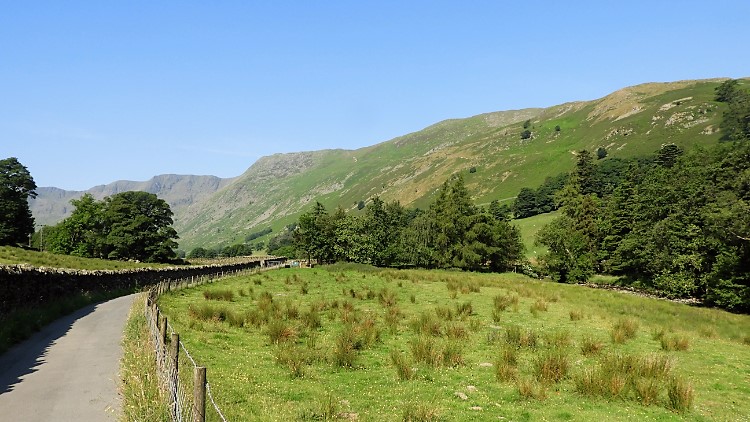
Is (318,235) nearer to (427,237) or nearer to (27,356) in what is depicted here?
(427,237)

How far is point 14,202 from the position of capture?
286ft

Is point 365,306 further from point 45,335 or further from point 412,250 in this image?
point 412,250

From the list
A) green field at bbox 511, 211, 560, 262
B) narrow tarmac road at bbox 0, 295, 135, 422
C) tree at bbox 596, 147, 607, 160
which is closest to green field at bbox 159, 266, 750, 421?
narrow tarmac road at bbox 0, 295, 135, 422

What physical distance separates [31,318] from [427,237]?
7486 centimetres

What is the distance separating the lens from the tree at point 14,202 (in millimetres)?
84375

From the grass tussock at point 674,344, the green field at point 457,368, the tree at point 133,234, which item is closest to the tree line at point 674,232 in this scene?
the green field at point 457,368

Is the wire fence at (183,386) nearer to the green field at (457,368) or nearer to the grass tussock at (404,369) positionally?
the green field at (457,368)

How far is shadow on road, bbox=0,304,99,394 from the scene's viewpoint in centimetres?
1252

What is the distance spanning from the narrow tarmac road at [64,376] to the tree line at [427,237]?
67.5 meters

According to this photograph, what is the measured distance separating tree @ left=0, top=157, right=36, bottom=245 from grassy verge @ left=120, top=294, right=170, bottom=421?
88516 mm

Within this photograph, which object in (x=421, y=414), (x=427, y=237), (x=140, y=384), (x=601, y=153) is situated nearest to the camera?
(x=421, y=414)

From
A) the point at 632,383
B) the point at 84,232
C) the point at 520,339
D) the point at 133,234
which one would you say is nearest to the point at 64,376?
the point at 520,339

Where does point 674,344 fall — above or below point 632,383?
below

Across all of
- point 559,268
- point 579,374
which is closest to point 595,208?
point 559,268
